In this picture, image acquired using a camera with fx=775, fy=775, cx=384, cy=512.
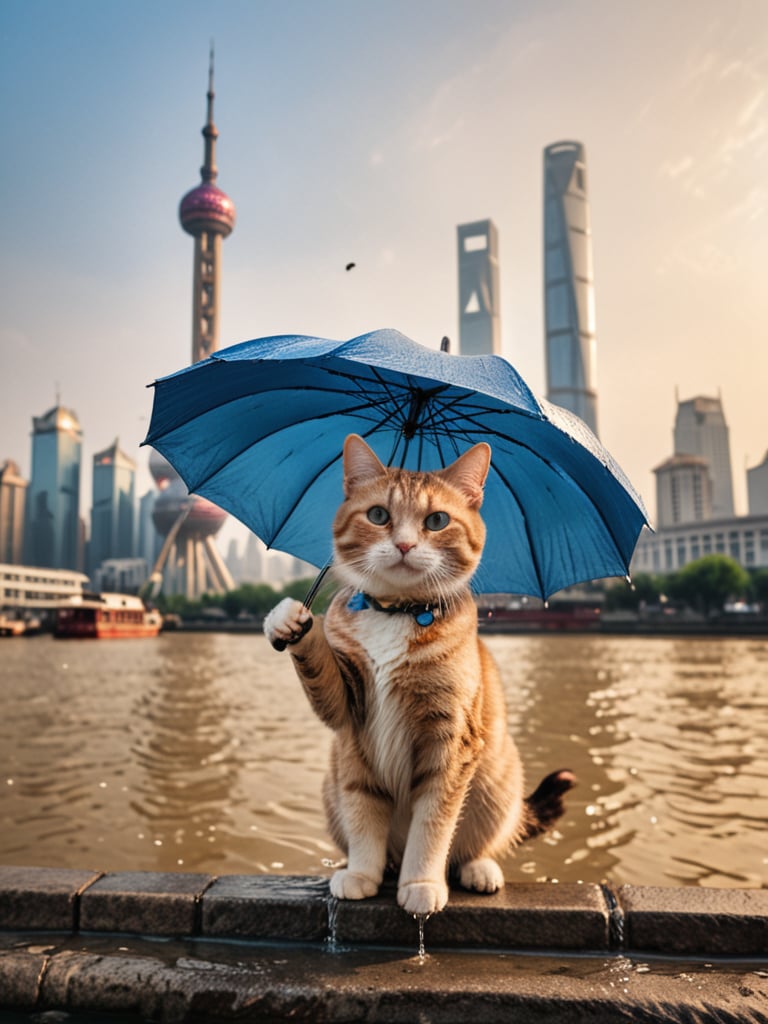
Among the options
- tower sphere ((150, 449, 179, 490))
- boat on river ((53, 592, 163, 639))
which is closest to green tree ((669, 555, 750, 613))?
boat on river ((53, 592, 163, 639))

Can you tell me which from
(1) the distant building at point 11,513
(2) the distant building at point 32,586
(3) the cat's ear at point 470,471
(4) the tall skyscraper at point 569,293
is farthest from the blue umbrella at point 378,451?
(4) the tall skyscraper at point 569,293

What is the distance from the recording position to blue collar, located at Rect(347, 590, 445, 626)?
245 centimetres

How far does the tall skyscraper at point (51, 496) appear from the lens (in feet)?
435

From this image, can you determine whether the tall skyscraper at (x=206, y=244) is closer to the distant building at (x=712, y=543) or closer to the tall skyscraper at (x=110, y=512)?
the tall skyscraper at (x=110, y=512)

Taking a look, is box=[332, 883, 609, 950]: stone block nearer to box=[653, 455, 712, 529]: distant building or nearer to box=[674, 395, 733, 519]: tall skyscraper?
box=[653, 455, 712, 529]: distant building

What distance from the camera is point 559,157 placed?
6526 inches

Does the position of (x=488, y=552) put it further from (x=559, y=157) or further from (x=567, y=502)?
(x=559, y=157)

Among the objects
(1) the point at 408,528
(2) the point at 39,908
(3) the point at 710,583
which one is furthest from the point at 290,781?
(3) the point at 710,583

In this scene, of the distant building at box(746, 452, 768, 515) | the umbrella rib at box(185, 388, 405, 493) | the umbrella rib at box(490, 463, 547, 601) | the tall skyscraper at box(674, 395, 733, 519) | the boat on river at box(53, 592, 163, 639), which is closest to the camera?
the umbrella rib at box(185, 388, 405, 493)

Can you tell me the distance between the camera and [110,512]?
146m

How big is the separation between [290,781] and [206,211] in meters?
115

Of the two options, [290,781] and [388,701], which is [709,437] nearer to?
[290,781]

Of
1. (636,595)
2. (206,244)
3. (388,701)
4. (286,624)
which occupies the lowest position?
(388,701)

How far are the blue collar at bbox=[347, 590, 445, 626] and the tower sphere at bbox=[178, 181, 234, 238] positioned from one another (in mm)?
117843
